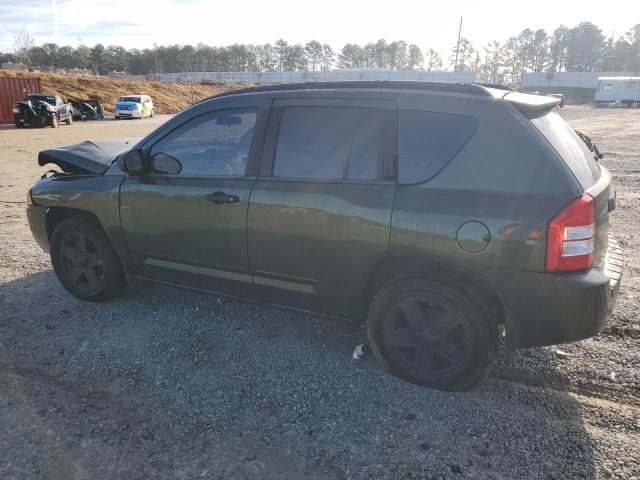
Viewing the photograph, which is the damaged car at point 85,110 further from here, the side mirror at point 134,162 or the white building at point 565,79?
the white building at point 565,79

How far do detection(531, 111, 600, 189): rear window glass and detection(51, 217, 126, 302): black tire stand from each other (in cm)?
345

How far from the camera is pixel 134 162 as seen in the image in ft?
12.1

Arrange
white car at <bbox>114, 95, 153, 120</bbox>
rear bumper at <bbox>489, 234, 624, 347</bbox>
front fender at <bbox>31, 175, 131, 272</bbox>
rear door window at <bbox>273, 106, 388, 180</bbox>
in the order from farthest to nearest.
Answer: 1. white car at <bbox>114, 95, 153, 120</bbox>
2. front fender at <bbox>31, 175, 131, 272</bbox>
3. rear door window at <bbox>273, 106, 388, 180</bbox>
4. rear bumper at <bbox>489, 234, 624, 347</bbox>

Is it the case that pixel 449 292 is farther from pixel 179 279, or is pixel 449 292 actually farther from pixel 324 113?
pixel 179 279

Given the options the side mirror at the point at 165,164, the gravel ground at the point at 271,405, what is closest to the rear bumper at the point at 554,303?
the gravel ground at the point at 271,405

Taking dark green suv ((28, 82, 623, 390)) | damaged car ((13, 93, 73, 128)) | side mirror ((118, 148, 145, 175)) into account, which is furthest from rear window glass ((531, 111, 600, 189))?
damaged car ((13, 93, 73, 128))

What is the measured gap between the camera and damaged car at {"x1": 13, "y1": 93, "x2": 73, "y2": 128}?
24688 mm

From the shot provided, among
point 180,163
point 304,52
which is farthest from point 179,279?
point 304,52

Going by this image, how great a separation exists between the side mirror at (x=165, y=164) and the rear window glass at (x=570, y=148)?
2.48 meters

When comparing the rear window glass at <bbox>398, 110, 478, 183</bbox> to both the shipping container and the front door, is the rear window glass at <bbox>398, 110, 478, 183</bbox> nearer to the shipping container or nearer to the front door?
the front door

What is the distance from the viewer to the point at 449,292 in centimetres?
282

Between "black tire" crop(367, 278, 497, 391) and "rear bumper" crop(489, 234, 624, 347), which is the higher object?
"rear bumper" crop(489, 234, 624, 347)

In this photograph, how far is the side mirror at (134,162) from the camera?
368cm

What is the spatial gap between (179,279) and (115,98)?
148ft
